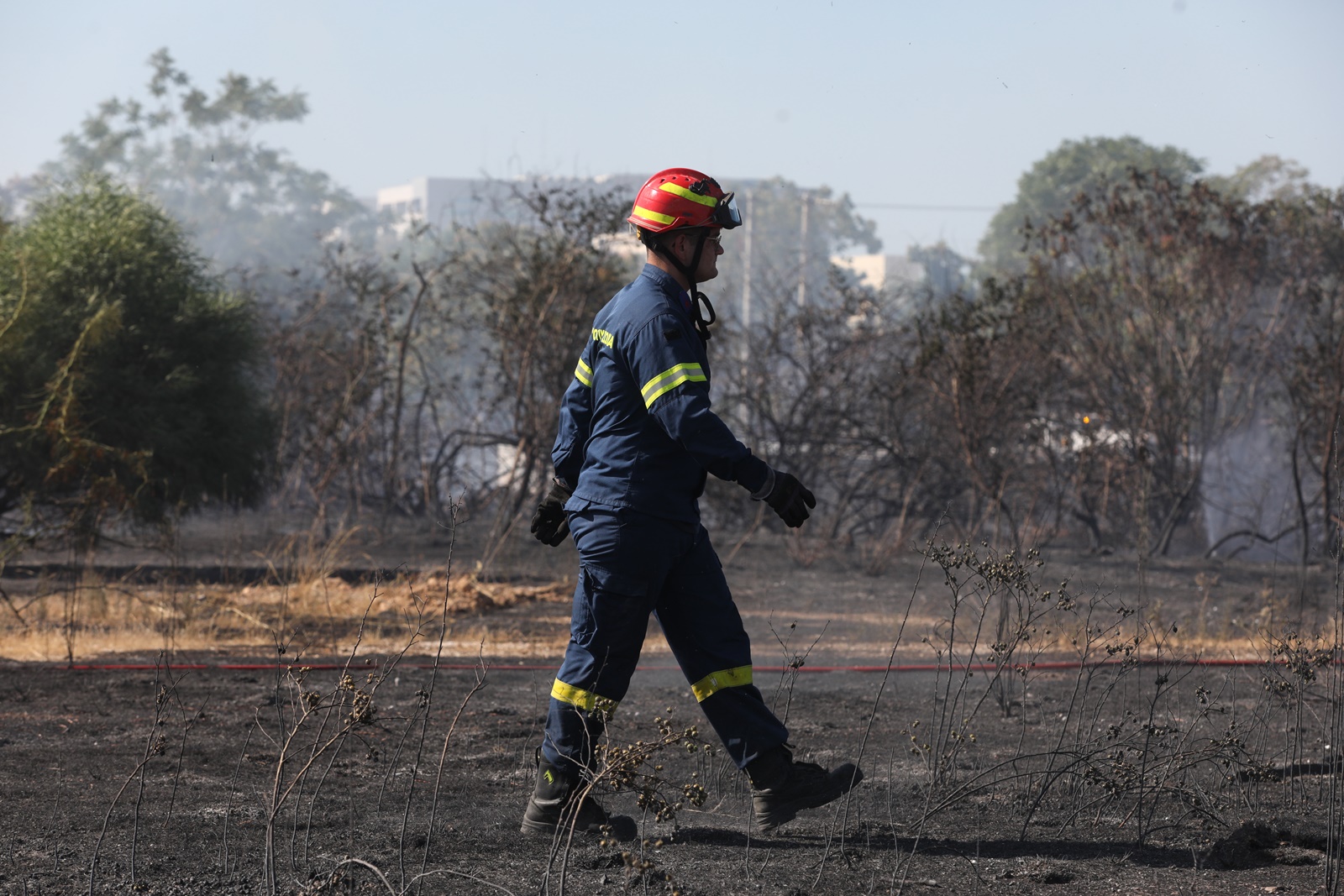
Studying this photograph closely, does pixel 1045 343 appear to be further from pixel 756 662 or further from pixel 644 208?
pixel 644 208

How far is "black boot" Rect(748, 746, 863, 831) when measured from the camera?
3799mm

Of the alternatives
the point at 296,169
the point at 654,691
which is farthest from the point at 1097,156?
the point at 654,691

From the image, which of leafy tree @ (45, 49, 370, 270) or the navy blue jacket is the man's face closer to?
the navy blue jacket

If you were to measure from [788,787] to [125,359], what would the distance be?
8.63m

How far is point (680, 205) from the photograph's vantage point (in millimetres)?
3988

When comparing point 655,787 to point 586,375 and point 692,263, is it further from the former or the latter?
point 692,263

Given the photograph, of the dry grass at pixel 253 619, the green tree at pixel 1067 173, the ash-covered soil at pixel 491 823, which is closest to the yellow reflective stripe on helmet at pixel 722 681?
Result: the ash-covered soil at pixel 491 823

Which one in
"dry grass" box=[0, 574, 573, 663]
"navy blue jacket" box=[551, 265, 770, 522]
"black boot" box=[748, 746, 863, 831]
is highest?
"navy blue jacket" box=[551, 265, 770, 522]

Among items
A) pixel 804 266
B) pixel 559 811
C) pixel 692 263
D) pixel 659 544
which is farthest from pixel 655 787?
pixel 804 266

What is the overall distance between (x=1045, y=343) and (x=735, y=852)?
1075cm

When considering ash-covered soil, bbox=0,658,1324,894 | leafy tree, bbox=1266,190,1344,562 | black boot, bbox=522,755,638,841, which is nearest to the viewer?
ash-covered soil, bbox=0,658,1324,894

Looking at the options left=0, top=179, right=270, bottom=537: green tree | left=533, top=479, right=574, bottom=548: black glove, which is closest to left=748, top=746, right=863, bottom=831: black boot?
left=533, top=479, right=574, bottom=548: black glove

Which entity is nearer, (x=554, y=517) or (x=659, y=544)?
(x=659, y=544)

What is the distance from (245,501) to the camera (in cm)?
1204
